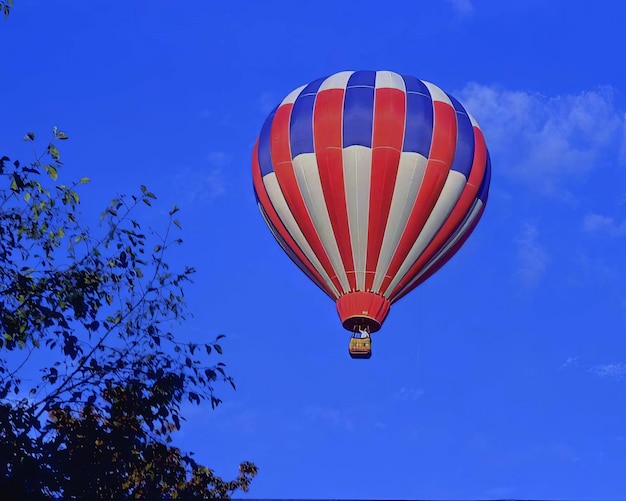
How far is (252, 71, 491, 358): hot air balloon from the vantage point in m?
33.1

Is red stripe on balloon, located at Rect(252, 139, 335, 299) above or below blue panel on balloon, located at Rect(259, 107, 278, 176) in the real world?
below

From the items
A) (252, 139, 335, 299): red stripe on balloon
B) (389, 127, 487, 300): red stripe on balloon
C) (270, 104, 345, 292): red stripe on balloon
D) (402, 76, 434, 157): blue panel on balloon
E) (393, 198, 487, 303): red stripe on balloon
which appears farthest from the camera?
(393, 198, 487, 303): red stripe on balloon

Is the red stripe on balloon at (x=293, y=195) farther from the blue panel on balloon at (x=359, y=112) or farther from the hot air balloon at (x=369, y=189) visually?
the blue panel on balloon at (x=359, y=112)

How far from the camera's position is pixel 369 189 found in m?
33.1

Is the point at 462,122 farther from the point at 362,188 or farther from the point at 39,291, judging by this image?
the point at 39,291

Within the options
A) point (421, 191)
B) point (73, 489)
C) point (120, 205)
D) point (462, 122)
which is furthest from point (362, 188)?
point (73, 489)

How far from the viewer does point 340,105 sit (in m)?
34.0

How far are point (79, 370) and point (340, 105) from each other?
18625 mm

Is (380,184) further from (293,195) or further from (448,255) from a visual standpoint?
(448,255)

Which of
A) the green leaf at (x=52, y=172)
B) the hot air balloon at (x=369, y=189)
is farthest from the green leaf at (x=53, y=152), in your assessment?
the hot air balloon at (x=369, y=189)

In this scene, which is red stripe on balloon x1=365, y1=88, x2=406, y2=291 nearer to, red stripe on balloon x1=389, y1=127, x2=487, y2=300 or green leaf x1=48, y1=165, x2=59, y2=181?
red stripe on balloon x1=389, y1=127, x2=487, y2=300

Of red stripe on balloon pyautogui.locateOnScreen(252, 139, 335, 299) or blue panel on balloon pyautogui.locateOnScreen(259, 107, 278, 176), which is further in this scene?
blue panel on balloon pyautogui.locateOnScreen(259, 107, 278, 176)

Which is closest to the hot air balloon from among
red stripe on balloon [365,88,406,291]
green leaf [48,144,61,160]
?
red stripe on balloon [365,88,406,291]

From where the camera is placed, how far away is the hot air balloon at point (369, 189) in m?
33.1
